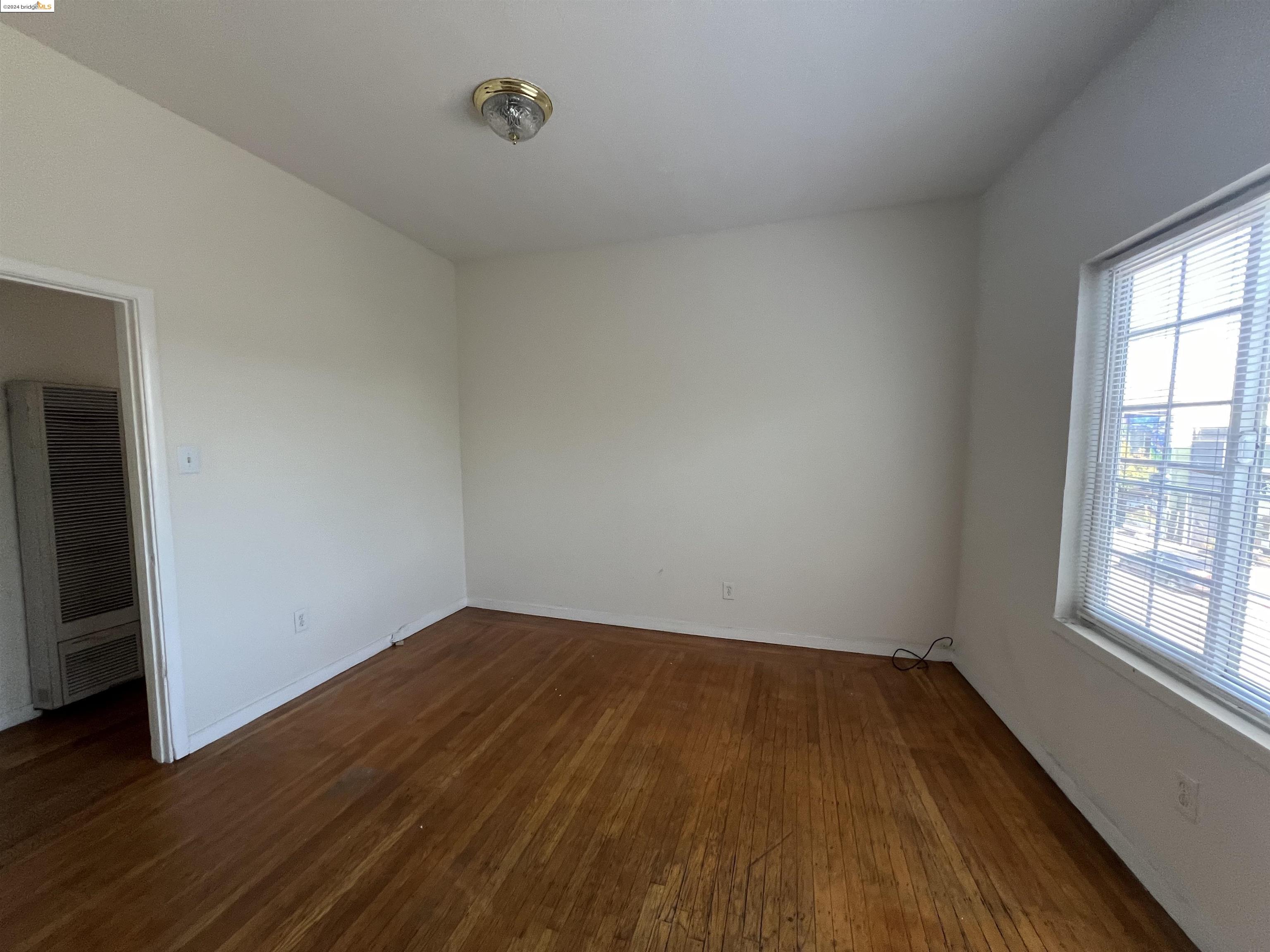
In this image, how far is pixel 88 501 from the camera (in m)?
2.51

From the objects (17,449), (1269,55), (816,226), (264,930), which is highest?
(816,226)

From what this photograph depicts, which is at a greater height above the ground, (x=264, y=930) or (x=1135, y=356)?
(x=1135, y=356)

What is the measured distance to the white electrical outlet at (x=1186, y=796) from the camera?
134 centimetres

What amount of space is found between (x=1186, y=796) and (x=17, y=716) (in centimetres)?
477

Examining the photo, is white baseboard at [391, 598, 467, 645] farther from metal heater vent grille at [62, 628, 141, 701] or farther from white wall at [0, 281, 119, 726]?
white wall at [0, 281, 119, 726]

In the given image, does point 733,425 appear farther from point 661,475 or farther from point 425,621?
point 425,621

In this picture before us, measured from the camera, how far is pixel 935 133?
2.12m

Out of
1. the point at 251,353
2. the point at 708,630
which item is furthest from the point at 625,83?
the point at 708,630

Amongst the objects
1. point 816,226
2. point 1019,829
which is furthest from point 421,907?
point 816,226

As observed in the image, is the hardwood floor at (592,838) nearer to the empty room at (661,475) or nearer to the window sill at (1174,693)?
the empty room at (661,475)

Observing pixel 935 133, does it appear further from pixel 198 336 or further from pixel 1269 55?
pixel 198 336

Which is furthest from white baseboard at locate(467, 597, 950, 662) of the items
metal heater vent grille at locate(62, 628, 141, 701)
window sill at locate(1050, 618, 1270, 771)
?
metal heater vent grille at locate(62, 628, 141, 701)

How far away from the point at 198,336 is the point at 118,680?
206cm

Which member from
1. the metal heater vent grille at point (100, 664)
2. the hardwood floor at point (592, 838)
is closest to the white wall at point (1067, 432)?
the hardwood floor at point (592, 838)
